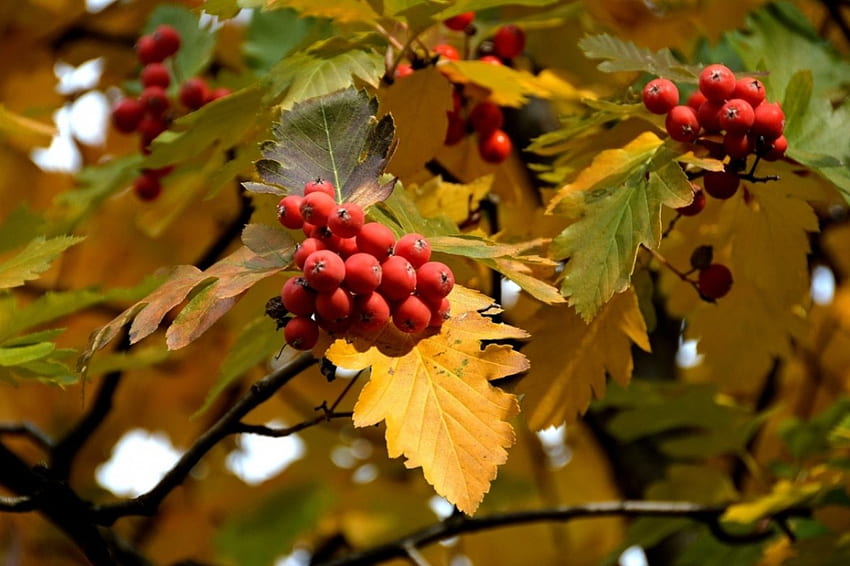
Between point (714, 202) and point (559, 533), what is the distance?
210cm

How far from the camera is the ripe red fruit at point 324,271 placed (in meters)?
1.12

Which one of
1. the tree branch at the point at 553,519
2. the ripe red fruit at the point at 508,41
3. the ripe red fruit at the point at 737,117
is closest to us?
the ripe red fruit at the point at 737,117

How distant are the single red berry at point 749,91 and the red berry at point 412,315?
0.54 meters

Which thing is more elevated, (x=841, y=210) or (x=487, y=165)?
(x=487, y=165)

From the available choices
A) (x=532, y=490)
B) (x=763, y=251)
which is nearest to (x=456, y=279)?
(x=763, y=251)

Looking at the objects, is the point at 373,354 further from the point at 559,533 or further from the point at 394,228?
the point at 559,533

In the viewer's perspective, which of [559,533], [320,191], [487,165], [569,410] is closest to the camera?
[320,191]

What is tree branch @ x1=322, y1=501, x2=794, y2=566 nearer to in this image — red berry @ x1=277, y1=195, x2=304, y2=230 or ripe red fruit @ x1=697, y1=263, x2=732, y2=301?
ripe red fruit @ x1=697, y1=263, x2=732, y2=301

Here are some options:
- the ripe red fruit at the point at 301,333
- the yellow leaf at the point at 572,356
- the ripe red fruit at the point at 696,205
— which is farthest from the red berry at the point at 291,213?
the ripe red fruit at the point at 696,205

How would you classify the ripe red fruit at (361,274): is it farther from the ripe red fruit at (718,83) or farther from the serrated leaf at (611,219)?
the ripe red fruit at (718,83)

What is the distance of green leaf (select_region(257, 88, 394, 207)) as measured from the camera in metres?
1.25

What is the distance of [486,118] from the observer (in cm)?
184

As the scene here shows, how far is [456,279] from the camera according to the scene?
138 centimetres

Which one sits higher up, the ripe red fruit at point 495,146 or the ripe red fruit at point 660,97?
the ripe red fruit at point 660,97
